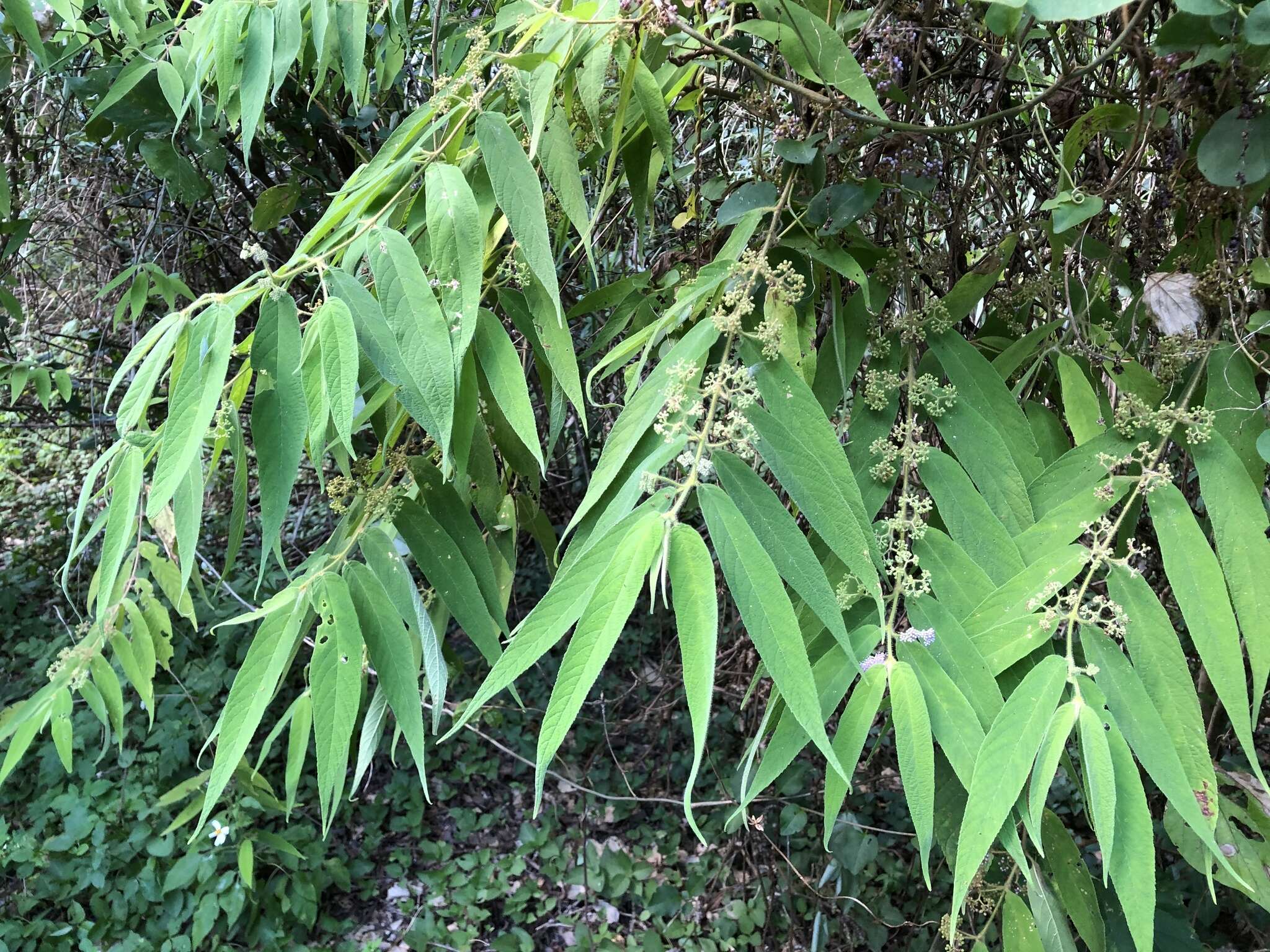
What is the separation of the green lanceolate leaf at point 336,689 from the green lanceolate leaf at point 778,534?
1.21ft

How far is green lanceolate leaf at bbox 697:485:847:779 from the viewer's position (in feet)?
1.85

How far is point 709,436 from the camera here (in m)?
0.67

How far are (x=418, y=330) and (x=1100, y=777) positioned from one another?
2.08 feet

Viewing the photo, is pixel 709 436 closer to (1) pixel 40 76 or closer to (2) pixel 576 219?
(2) pixel 576 219

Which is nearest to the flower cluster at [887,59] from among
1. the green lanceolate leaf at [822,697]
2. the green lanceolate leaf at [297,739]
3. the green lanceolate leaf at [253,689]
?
the green lanceolate leaf at [822,697]

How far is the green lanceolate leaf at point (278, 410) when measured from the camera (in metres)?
0.66

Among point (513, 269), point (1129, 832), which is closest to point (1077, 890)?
point (1129, 832)

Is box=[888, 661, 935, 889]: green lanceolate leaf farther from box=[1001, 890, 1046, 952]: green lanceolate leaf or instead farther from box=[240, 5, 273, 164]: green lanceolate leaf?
box=[240, 5, 273, 164]: green lanceolate leaf

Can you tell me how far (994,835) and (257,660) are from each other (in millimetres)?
619

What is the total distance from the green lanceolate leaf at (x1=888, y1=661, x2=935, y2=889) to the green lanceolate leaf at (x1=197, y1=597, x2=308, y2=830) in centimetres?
51

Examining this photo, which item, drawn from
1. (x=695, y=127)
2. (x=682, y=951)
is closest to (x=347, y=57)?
(x=695, y=127)

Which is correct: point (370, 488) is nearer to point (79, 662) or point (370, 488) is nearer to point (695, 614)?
point (695, 614)

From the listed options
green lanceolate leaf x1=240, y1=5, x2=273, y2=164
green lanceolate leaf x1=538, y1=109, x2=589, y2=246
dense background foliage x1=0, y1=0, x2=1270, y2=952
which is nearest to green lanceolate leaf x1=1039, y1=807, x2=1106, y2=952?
dense background foliage x1=0, y1=0, x2=1270, y2=952

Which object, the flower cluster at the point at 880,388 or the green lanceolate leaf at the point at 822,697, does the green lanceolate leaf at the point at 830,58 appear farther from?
A: the green lanceolate leaf at the point at 822,697
